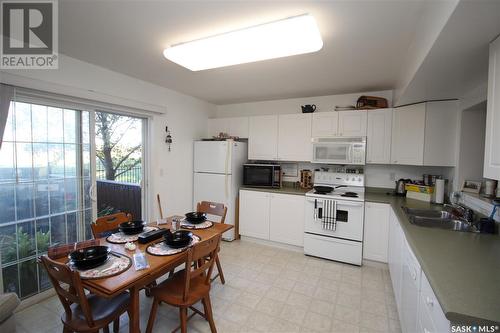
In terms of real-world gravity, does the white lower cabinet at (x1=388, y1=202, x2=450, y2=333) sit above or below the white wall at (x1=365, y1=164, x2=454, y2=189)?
below

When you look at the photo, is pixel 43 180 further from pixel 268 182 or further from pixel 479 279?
pixel 479 279

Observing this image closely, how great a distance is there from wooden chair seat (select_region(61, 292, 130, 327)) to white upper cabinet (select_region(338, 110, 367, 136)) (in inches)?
125

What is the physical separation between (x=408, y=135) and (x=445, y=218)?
44.3 inches

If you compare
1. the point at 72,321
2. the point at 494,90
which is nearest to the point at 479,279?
the point at 494,90

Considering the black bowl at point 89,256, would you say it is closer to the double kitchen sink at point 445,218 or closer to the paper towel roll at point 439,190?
the double kitchen sink at point 445,218

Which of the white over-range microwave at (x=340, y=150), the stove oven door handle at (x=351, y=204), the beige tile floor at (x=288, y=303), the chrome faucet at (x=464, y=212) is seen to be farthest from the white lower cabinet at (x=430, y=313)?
the white over-range microwave at (x=340, y=150)

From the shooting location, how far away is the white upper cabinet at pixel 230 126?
13.1 ft

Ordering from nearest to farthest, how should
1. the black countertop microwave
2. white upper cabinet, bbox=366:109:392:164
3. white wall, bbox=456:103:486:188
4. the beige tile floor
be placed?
the beige tile floor, white wall, bbox=456:103:486:188, white upper cabinet, bbox=366:109:392:164, the black countertop microwave

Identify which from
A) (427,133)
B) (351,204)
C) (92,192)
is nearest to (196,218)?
(92,192)

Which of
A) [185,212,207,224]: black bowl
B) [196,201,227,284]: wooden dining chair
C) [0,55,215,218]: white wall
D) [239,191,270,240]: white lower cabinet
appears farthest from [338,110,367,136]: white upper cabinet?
[0,55,215,218]: white wall

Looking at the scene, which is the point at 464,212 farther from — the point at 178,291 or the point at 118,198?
the point at 118,198

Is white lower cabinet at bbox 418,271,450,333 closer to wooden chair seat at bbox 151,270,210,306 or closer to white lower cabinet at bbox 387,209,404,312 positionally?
white lower cabinet at bbox 387,209,404,312

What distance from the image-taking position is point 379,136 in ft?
10.3

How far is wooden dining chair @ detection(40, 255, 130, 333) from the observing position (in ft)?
3.98
